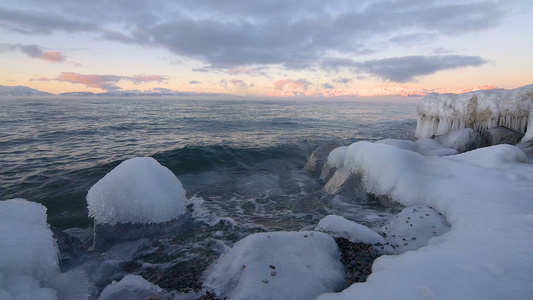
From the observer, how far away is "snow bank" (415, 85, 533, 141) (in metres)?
11.7

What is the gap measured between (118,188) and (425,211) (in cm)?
785

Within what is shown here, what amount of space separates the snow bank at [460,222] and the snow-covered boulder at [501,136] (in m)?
3.82

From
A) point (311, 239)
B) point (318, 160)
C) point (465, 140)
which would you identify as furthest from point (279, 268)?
point (465, 140)

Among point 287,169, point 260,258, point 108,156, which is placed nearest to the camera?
point 260,258

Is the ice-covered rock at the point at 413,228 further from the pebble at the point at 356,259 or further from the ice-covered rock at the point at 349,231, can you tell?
the pebble at the point at 356,259

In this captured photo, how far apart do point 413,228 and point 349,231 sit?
161cm

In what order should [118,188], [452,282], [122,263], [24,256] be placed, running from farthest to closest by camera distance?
[118,188]
[122,263]
[24,256]
[452,282]

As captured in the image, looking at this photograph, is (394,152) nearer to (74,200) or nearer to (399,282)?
(399,282)

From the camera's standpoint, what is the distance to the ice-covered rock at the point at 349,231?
5.37 m

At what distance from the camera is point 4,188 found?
10.2m

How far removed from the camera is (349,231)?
553 cm

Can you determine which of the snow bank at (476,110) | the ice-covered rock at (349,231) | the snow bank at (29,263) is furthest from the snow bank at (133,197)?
the snow bank at (476,110)

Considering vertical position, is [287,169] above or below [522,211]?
below

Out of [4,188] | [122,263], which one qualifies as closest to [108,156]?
[4,188]
